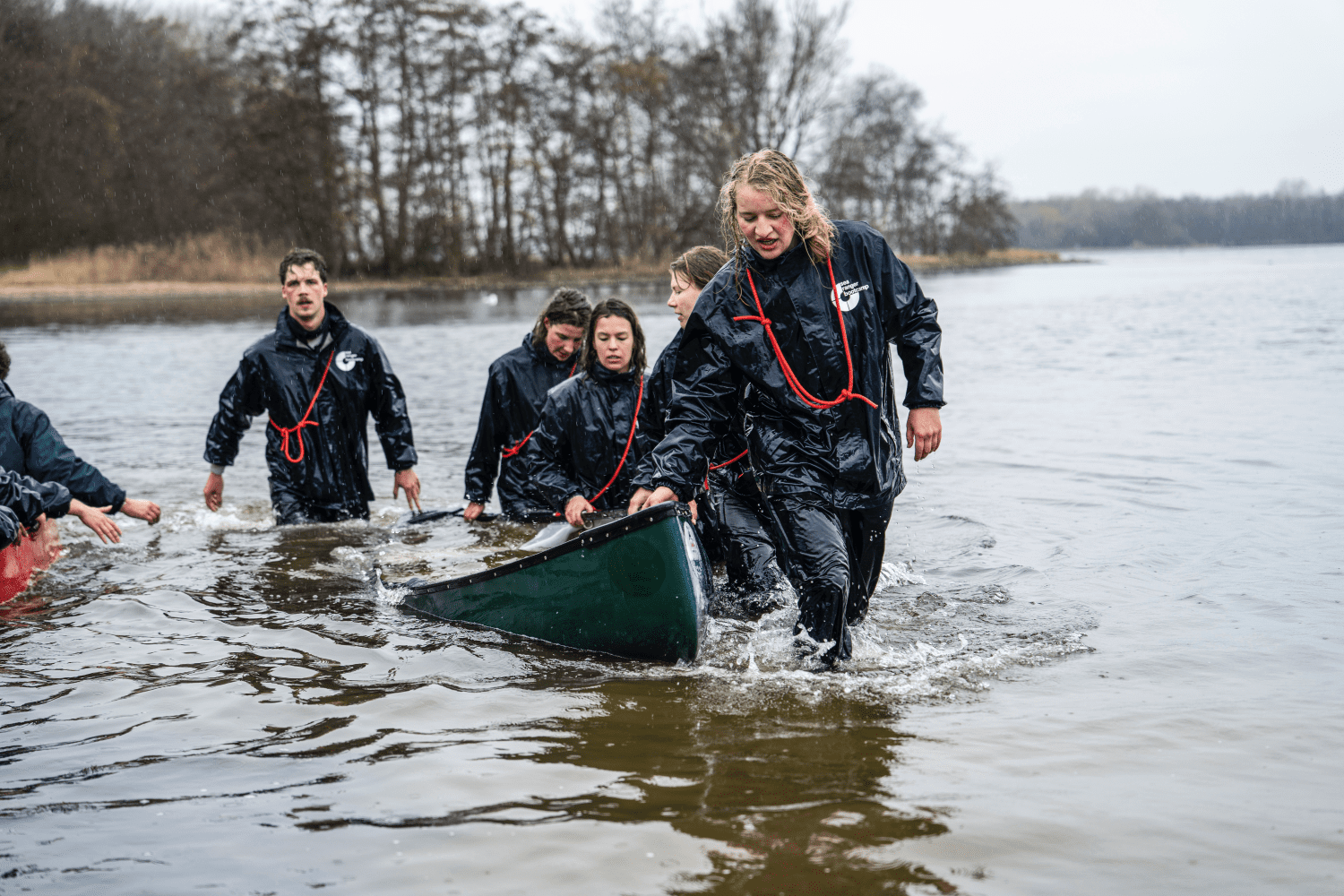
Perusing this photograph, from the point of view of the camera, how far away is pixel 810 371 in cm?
400

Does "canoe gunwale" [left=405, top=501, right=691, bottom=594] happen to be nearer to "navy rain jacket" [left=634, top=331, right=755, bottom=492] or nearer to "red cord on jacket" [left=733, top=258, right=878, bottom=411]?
"navy rain jacket" [left=634, top=331, right=755, bottom=492]

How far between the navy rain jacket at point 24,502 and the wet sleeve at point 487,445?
2.24 meters

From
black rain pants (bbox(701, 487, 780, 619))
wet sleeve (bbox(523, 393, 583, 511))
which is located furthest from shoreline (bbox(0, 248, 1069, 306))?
black rain pants (bbox(701, 487, 780, 619))

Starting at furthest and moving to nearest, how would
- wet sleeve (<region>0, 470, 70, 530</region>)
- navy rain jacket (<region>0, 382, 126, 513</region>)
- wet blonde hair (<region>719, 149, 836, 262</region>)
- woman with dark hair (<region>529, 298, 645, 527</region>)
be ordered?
navy rain jacket (<region>0, 382, 126, 513</region>) < woman with dark hair (<region>529, 298, 645, 527</region>) < wet sleeve (<region>0, 470, 70, 530</region>) < wet blonde hair (<region>719, 149, 836, 262</region>)

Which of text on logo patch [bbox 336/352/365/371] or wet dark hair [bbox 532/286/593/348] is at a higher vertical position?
wet dark hair [bbox 532/286/593/348]

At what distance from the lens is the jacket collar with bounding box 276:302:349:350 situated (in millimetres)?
6723

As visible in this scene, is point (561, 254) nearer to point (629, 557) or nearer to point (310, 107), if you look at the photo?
point (310, 107)

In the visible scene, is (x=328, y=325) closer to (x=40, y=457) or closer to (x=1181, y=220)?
(x=40, y=457)

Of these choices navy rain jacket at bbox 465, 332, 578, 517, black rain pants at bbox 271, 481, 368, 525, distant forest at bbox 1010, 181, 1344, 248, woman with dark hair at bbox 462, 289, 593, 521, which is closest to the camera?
woman with dark hair at bbox 462, 289, 593, 521

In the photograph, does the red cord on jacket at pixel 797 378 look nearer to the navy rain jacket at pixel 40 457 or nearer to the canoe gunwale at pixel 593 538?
the canoe gunwale at pixel 593 538

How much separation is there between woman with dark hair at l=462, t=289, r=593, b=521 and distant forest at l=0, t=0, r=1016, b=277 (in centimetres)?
3351

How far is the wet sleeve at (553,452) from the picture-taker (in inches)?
228

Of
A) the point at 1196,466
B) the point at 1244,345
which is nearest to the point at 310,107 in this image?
the point at 1244,345

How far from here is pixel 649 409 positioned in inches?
→ 199
